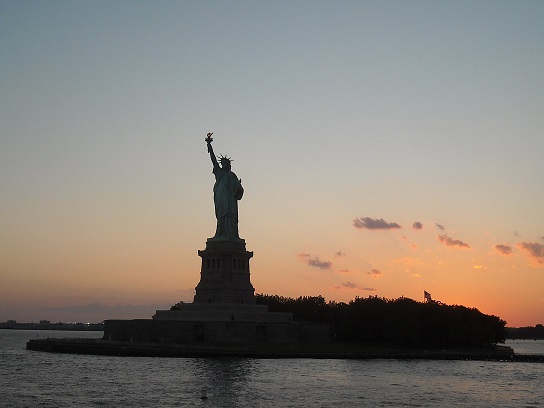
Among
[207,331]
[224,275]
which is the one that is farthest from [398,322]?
[207,331]

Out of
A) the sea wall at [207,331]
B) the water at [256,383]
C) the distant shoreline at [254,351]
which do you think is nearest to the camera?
the water at [256,383]

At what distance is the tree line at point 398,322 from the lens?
10100 cm

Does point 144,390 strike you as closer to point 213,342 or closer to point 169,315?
point 213,342

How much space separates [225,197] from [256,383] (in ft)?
140

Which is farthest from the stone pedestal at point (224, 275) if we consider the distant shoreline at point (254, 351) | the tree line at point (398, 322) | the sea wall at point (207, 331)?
the tree line at point (398, 322)

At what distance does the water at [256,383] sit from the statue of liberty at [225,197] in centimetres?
2333

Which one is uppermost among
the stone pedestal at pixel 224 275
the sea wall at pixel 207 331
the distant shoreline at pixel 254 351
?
the stone pedestal at pixel 224 275

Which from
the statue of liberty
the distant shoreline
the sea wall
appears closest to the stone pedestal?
the statue of liberty

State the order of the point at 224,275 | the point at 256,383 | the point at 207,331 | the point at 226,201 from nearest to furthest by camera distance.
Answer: the point at 256,383 < the point at 207,331 < the point at 224,275 < the point at 226,201

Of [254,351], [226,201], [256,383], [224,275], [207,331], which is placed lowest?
[256,383]

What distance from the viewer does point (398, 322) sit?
3952 inches

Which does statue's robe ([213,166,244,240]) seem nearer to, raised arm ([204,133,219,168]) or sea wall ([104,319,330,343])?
raised arm ([204,133,219,168])

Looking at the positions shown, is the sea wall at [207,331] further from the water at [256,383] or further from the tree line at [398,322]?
the tree line at [398,322]

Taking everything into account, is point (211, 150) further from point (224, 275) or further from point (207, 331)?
point (207, 331)
